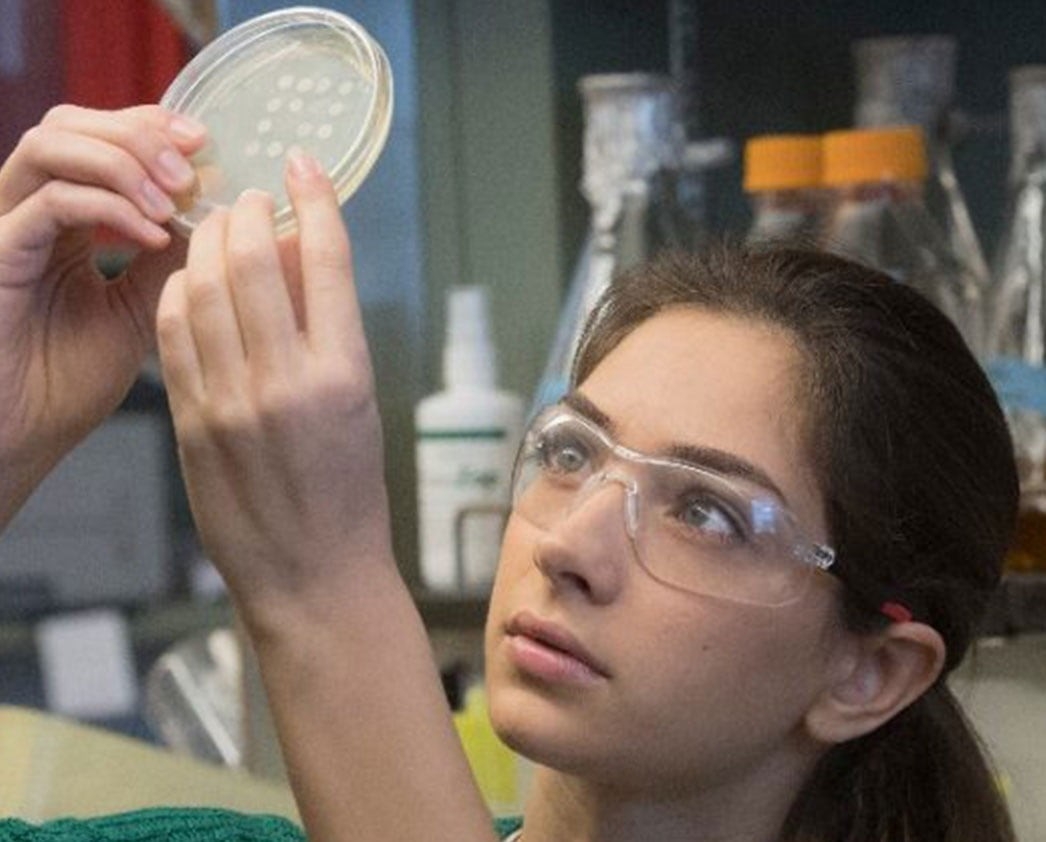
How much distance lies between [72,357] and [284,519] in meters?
0.35

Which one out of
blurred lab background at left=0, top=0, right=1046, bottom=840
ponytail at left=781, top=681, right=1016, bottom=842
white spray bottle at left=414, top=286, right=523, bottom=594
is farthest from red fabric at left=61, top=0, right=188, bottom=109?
ponytail at left=781, top=681, right=1016, bottom=842

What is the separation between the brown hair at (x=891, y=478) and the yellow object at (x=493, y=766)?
571 millimetres

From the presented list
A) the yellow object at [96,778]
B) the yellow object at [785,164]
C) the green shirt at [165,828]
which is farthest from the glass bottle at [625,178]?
the green shirt at [165,828]

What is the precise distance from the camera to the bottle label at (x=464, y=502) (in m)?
1.89

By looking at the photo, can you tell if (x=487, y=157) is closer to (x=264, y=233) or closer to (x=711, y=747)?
(x=711, y=747)

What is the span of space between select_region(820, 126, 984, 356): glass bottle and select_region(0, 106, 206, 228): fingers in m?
0.77

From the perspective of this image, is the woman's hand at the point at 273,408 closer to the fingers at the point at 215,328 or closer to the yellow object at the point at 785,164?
the fingers at the point at 215,328

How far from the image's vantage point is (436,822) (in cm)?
90

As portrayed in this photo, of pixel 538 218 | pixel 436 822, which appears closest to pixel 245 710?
pixel 538 218

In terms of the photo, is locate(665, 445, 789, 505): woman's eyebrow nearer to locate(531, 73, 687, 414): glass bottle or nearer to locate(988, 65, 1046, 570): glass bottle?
locate(988, 65, 1046, 570): glass bottle

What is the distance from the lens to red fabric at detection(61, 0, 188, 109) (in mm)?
2338

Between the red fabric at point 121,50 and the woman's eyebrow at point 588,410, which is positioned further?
the red fabric at point 121,50

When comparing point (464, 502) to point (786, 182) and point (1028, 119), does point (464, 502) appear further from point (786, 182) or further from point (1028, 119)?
point (1028, 119)

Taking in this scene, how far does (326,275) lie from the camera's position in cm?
89
